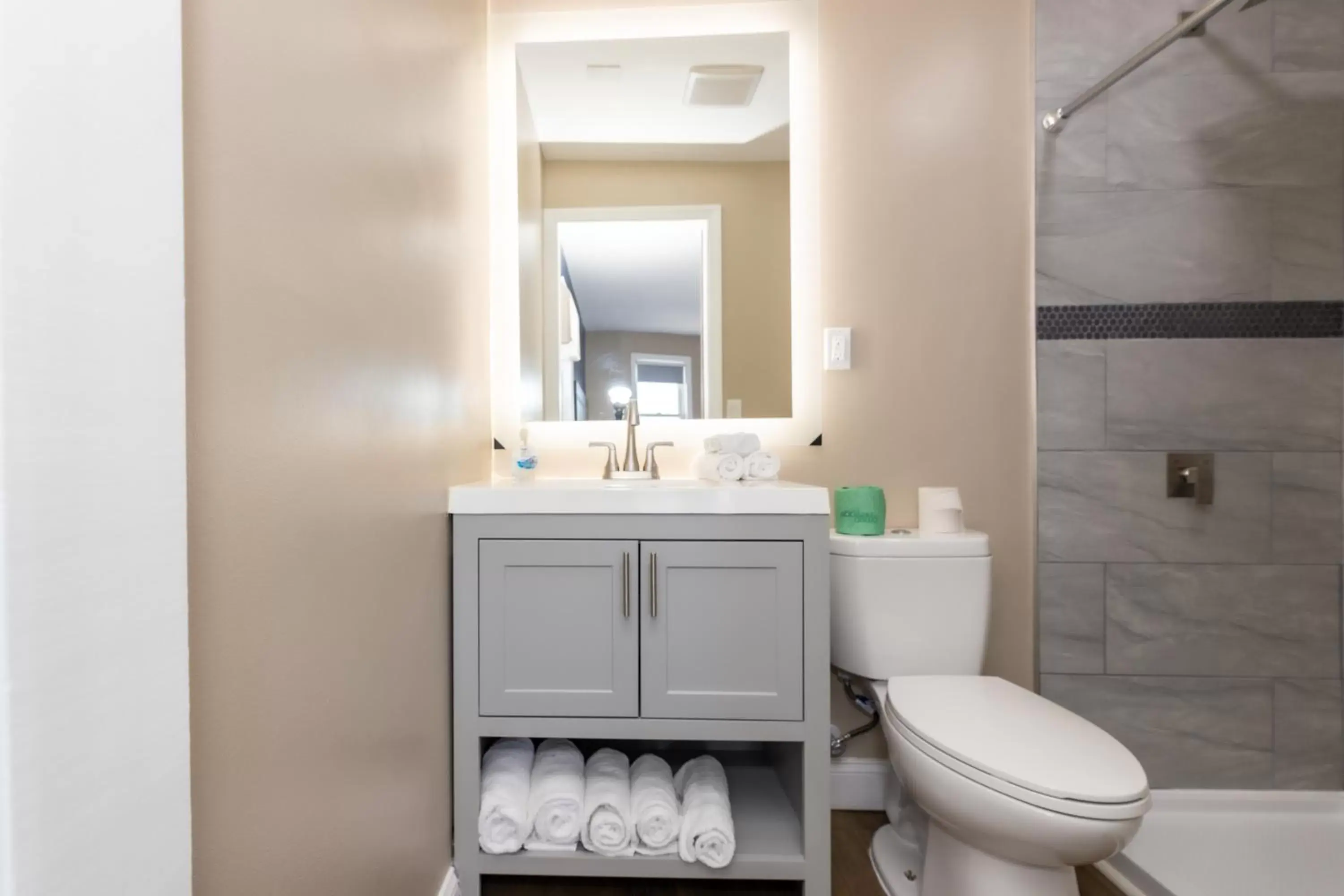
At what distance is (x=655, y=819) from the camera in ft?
4.35

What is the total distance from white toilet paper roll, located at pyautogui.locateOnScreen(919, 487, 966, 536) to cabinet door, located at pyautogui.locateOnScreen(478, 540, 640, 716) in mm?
787

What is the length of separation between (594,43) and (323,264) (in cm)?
139

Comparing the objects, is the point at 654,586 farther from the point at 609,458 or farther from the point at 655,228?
the point at 655,228

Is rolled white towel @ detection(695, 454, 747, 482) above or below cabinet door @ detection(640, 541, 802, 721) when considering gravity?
above

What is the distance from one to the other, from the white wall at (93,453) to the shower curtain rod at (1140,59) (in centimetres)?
181

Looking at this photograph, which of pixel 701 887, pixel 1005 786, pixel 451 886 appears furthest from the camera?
pixel 701 887

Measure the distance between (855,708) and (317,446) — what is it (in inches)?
61.0

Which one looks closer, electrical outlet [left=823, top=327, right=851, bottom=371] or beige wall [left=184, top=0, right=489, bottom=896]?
beige wall [left=184, top=0, right=489, bottom=896]

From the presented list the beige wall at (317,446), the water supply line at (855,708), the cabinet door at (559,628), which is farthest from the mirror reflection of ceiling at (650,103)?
the water supply line at (855,708)

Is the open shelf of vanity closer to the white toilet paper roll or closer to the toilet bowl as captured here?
the toilet bowl

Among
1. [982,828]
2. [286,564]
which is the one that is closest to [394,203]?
[286,564]

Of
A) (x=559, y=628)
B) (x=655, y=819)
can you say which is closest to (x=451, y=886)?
(x=655, y=819)

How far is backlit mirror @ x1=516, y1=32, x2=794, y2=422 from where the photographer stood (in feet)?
6.09

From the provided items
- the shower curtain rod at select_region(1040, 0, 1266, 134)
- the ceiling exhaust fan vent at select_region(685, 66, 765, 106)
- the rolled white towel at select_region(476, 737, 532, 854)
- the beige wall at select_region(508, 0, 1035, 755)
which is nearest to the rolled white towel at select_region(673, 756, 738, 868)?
the rolled white towel at select_region(476, 737, 532, 854)
